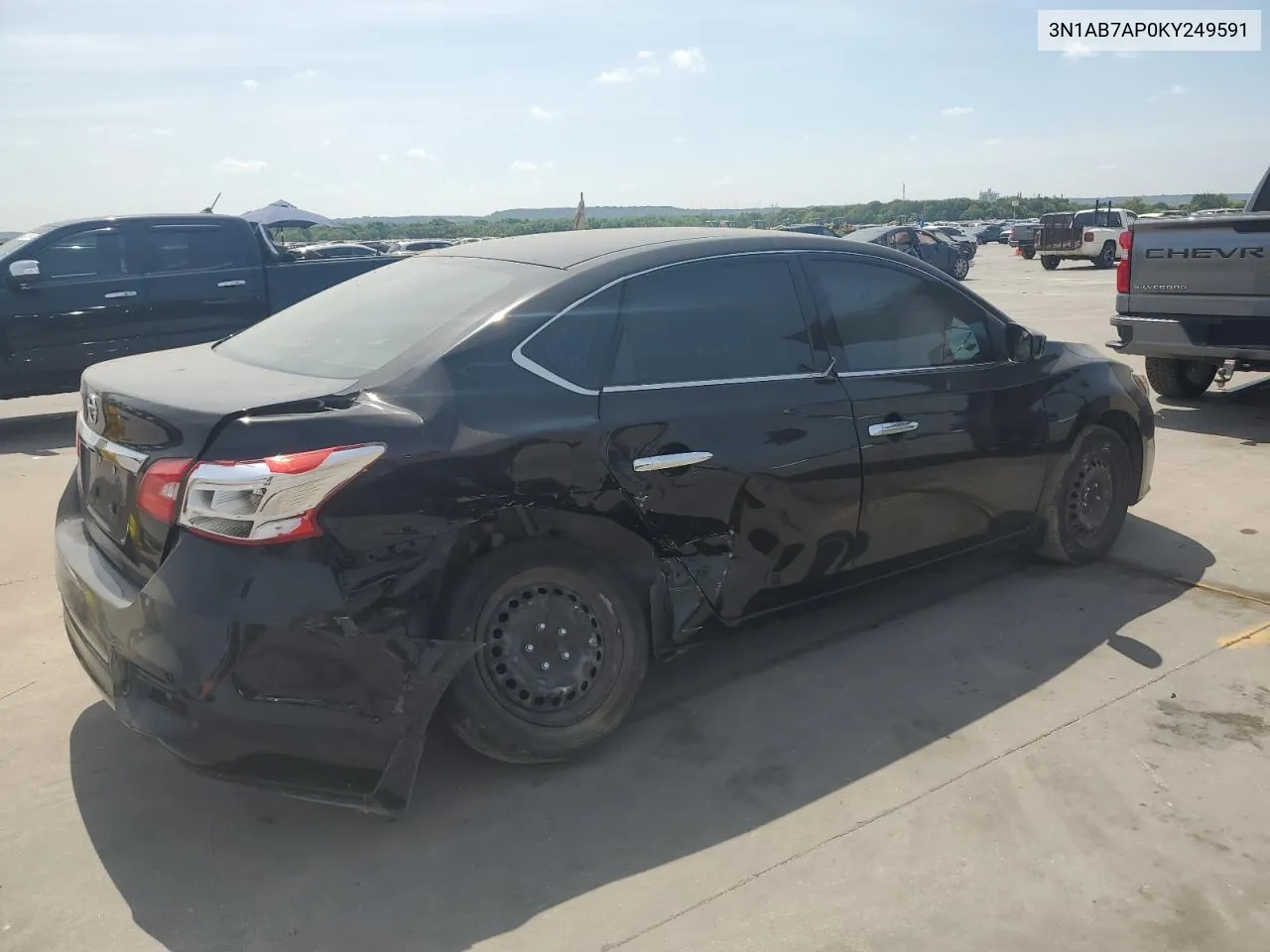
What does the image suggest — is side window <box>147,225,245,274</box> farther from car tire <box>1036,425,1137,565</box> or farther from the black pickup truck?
car tire <box>1036,425,1137,565</box>

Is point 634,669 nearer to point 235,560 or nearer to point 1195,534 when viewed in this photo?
point 235,560

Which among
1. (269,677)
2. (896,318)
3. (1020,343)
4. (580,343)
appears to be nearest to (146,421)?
(269,677)

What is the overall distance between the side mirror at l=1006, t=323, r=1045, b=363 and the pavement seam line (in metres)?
1.44

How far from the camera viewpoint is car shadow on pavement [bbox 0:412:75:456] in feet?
28.4

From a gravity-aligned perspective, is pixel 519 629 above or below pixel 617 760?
above

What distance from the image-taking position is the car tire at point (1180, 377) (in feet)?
30.1

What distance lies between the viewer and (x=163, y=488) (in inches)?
114

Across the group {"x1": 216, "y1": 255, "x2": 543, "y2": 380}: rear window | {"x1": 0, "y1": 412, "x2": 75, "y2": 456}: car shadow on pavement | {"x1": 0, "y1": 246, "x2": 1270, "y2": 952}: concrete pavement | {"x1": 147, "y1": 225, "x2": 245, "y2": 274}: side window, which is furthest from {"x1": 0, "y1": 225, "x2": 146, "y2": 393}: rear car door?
{"x1": 216, "y1": 255, "x2": 543, "y2": 380}: rear window

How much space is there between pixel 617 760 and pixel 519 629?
61 cm

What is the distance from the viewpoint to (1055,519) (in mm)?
4914

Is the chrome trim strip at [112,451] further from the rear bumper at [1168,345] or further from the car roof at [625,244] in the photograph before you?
the rear bumper at [1168,345]

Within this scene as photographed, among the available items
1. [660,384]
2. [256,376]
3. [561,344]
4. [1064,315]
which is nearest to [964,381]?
[660,384]

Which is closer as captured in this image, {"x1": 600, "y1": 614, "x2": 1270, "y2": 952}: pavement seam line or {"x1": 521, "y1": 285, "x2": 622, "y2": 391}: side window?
{"x1": 600, "y1": 614, "x2": 1270, "y2": 952}: pavement seam line

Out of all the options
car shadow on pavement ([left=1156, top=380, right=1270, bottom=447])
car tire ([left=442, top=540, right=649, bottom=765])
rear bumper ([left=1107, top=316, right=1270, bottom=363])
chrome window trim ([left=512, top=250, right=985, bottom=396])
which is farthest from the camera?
car shadow on pavement ([left=1156, top=380, right=1270, bottom=447])
